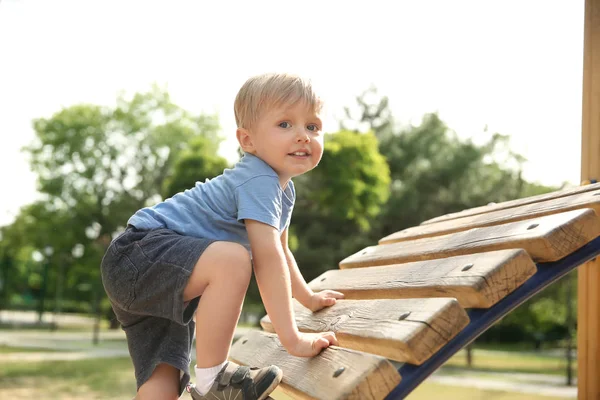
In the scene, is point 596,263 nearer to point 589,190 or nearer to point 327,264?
point 589,190

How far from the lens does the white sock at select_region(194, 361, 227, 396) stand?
66.7 inches

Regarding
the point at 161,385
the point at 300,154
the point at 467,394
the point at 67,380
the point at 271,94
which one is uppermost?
the point at 271,94

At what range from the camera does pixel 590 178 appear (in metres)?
2.93

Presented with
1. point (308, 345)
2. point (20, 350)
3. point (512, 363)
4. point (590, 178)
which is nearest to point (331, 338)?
point (308, 345)

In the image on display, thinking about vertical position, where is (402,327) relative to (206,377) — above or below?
above

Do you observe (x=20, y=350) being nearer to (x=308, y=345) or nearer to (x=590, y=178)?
(x=590, y=178)

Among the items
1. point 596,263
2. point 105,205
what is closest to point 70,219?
point 105,205

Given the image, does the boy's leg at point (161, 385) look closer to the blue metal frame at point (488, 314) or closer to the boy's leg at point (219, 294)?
the boy's leg at point (219, 294)

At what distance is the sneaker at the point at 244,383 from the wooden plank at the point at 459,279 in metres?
0.44

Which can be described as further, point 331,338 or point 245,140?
point 245,140

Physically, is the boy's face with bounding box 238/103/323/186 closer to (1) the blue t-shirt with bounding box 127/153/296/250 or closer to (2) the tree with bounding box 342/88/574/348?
(1) the blue t-shirt with bounding box 127/153/296/250

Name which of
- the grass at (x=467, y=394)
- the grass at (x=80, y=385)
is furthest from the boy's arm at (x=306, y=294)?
the grass at (x=80, y=385)

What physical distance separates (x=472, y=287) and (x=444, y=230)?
92cm

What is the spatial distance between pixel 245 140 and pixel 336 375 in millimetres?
708
